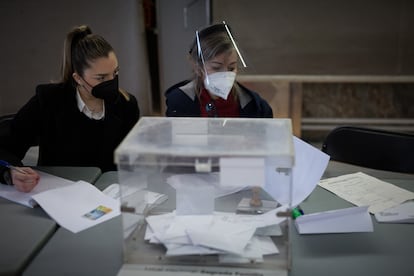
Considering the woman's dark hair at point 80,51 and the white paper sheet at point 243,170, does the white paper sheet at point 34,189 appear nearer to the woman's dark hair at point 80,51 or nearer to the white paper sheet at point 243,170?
the woman's dark hair at point 80,51

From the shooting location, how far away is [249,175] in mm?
1041

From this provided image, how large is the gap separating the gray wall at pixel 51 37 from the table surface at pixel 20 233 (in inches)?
90.2

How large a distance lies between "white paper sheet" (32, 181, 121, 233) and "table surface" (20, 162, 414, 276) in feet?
0.11

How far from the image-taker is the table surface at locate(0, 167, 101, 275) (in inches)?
42.1

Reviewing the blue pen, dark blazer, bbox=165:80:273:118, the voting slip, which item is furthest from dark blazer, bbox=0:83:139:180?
the voting slip

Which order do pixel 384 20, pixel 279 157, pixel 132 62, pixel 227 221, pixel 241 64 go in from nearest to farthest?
pixel 279 157 → pixel 227 221 → pixel 241 64 → pixel 384 20 → pixel 132 62

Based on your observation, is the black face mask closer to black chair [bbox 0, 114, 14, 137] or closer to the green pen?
black chair [bbox 0, 114, 14, 137]

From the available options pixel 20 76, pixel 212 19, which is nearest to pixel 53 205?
pixel 212 19

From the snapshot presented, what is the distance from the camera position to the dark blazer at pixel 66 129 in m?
1.84

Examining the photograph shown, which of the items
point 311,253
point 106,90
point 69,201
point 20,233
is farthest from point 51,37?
point 311,253

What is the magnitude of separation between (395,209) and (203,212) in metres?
0.52

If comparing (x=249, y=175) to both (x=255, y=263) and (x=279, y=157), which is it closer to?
(x=279, y=157)

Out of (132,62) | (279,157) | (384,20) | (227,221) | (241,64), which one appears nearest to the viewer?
(279,157)

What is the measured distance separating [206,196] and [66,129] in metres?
0.82
